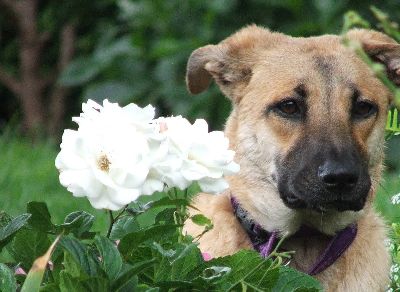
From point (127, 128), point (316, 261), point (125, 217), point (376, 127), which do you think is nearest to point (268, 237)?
point (316, 261)

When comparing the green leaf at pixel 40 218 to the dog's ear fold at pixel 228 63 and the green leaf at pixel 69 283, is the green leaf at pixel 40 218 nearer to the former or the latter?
the green leaf at pixel 69 283

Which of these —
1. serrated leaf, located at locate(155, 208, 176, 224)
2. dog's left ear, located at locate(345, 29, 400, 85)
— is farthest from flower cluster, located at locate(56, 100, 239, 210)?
dog's left ear, located at locate(345, 29, 400, 85)

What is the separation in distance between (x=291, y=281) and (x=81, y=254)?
1.91 ft

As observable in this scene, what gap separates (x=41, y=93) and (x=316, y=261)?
783 centimetres

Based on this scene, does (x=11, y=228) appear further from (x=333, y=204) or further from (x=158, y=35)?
(x=158, y=35)

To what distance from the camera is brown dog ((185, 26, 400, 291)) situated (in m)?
3.83

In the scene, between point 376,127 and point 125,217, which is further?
point 376,127

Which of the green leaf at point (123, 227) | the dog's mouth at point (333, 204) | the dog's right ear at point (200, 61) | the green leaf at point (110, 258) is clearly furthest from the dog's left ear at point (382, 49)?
the green leaf at point (110, 258)

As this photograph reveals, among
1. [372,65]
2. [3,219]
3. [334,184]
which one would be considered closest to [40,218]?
[3,219]

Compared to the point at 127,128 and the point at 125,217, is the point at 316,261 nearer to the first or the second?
the point at 125,217

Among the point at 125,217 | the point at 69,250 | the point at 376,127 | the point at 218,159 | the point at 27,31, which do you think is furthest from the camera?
the point at 27,31

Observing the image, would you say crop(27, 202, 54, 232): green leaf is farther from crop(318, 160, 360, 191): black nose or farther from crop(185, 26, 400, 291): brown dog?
crop(318, 160, 360, 191): black nose

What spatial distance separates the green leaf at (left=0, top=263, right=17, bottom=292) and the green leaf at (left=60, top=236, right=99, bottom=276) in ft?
0.69

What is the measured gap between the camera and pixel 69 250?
7.58 ft
